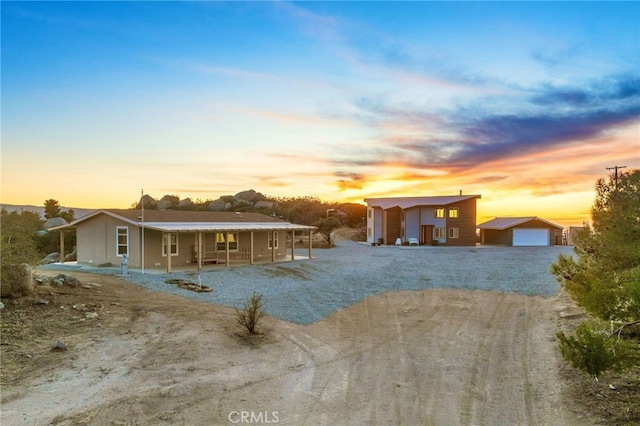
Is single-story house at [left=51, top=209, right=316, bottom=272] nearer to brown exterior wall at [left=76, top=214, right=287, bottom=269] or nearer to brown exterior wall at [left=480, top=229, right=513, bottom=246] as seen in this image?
brown exterior wall at [left=76, top=214, right=287, bottom=269]

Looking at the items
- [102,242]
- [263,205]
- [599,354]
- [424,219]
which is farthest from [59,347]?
[263,205]

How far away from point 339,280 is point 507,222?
30.2 m

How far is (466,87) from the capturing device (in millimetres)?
16922

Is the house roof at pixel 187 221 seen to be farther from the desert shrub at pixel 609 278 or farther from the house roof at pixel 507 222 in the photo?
the house roof at pixel 507 222

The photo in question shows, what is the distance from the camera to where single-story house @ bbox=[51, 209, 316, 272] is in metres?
19.8

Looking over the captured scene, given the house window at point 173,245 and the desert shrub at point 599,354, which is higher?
the house window at point 173,245

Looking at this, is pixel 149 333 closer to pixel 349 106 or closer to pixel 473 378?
pixel 473 378

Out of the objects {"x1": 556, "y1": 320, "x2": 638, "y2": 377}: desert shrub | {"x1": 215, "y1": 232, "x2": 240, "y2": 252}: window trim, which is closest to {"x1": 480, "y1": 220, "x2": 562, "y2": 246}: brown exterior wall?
{"x1": 215, "y1": 232, "x2": 240, "y2": 252}: window trim

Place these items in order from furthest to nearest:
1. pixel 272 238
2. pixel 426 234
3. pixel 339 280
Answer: pixel 426 234, pixel 272 238, pixel 339 280

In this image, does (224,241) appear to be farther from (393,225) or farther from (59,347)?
(393,225)

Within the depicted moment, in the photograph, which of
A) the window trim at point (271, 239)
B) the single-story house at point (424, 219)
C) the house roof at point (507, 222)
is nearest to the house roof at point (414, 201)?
the single-story house at point (424, 219)

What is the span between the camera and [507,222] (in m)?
42.5

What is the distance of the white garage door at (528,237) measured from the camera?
4047cm

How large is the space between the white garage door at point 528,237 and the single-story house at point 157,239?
88.2 feet
